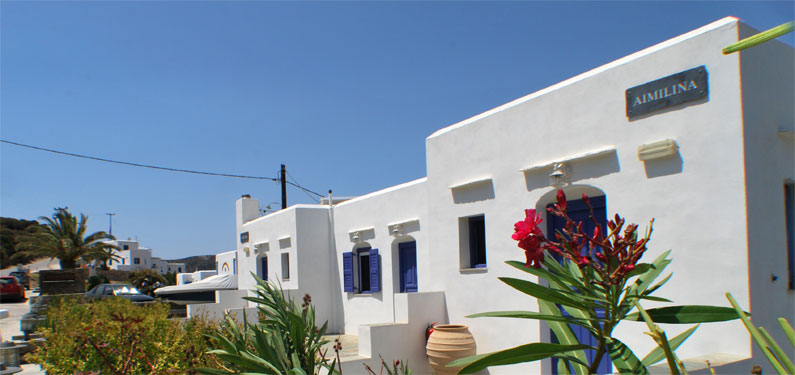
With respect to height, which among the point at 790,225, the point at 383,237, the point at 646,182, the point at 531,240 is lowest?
the point at 383,237

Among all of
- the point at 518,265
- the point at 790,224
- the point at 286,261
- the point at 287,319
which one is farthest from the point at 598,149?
the point at 286,261

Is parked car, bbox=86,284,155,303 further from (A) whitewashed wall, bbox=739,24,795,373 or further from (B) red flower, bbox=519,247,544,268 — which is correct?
(B) red flower, bbox=519,247,544,268

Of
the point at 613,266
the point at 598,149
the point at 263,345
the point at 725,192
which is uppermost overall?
the point at 598,149

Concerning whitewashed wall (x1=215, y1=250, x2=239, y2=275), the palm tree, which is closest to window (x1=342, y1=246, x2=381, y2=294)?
whitewashed wall (x1=215, y1=250, x2=239, y2=275)

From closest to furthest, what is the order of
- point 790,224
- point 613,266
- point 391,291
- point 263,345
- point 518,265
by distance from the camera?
point 613,266 < point 518,265 < point 263,345 < point 790,224 < point 391,291

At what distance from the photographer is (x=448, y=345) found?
27.0 feet

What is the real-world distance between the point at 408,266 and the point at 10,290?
30.9 m

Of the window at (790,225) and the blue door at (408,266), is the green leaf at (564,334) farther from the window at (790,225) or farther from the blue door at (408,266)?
the blue door at (408,266)

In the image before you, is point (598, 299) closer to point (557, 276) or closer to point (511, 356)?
point (557, 276)

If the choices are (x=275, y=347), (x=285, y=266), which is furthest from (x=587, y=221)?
(x=285, y=266)

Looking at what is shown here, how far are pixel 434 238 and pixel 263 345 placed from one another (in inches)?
273

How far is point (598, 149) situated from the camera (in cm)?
659

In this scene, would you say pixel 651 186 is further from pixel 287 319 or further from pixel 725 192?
pixel 287 319

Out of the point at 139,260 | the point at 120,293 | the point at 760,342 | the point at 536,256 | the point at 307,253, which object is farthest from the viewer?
the point at 139,260
